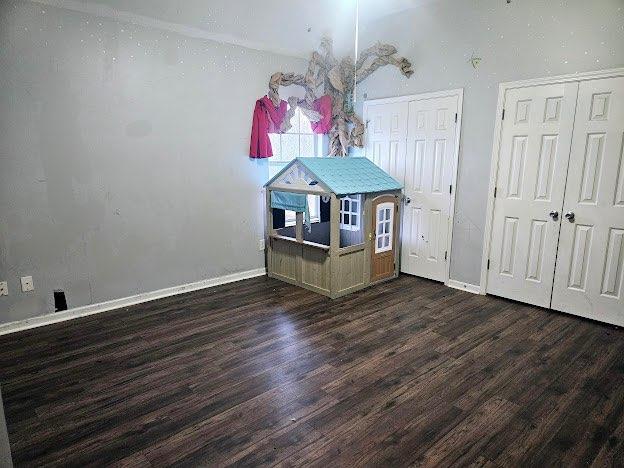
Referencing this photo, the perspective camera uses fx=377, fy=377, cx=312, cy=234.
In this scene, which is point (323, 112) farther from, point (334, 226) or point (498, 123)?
point (498, 123)

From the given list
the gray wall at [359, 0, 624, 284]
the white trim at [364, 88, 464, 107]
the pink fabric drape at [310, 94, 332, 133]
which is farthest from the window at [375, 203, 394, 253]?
the pink fabric drape at [310, 94, 332, 133]

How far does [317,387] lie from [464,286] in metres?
2.31

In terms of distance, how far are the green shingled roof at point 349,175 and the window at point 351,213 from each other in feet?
0.62

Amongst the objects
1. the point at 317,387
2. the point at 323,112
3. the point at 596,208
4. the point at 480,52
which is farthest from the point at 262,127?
the point at 596,208

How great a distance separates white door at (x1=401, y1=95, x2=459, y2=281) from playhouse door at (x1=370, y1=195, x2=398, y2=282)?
0.27 metres

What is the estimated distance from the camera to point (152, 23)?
10.9 feet

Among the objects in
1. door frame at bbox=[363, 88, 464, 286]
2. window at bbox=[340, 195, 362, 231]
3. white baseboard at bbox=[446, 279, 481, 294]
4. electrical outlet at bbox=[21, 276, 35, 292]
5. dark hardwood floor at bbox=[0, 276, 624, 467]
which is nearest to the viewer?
dark hardwood floor at bbox=[0, 276, 624, 467]

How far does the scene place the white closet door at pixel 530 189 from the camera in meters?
3.21

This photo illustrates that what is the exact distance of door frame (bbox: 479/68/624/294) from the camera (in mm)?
2951

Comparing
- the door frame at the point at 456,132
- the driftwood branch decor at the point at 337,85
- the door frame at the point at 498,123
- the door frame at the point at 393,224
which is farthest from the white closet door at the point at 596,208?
the driftwood branch decor at the point at 337,85

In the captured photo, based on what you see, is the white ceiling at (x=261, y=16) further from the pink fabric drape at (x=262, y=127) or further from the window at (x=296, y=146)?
the window at (x=296, y=146)

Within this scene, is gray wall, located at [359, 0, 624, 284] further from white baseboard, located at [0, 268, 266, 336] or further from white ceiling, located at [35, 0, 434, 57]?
white baseboard, located at [0, 268, 266, 336]

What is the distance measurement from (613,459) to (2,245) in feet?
13.4

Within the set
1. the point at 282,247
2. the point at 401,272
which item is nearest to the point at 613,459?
the point at 401,272
